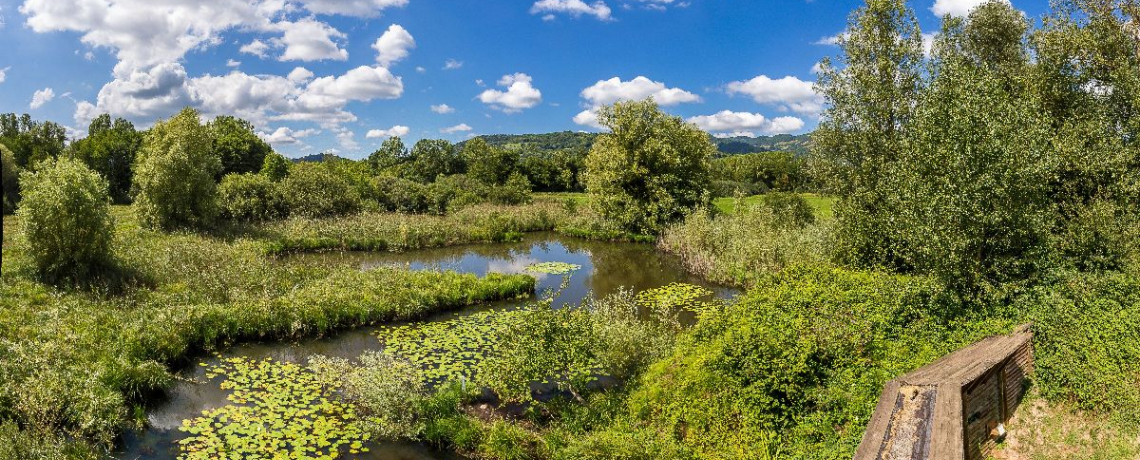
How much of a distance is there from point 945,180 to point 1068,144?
5.05 metres

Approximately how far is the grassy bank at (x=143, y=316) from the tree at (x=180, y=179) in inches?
129

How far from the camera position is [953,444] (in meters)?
5.32

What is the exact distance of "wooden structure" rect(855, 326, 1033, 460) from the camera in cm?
538

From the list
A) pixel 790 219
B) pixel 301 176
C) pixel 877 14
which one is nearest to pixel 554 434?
pixel 877 14

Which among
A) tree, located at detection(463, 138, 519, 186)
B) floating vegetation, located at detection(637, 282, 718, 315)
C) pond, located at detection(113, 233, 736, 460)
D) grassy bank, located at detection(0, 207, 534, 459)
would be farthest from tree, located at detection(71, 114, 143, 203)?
floating vegetation, located at detection(637, 282, 718, 315)

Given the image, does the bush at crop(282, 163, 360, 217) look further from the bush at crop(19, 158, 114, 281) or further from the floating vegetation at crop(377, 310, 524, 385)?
the floating vegetation at crop(377, 310, 524, 385)

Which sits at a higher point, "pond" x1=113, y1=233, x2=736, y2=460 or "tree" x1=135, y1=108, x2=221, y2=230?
"tree" x1=135, y1=108, x2=221, y2=230

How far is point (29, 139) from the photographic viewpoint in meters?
60.7

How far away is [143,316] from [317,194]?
2344 centimetres

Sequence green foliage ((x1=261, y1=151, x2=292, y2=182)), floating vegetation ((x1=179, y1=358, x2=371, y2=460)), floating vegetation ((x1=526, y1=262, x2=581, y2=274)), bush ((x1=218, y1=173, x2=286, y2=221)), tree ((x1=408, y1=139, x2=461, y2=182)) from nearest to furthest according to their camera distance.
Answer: floating vegetation ((x1=179, y1=358, x2=371, y2=460)) < floating vegetation ((x1=526, y1=262, x2=581, y2=274)) < bush ((x1=218, y1=173, x2=286, y2=221)) < green foliage ((x1=261, y1=151, x2=292, y2=182)) < tree ((x1=408, y1=139, x2=461, y2=182))

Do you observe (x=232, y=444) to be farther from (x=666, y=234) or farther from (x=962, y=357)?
(x=666, y=234)

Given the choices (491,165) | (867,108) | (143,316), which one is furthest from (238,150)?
(867,108)

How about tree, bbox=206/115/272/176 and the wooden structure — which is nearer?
the wooden structure

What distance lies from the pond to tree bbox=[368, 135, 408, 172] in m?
64.1
